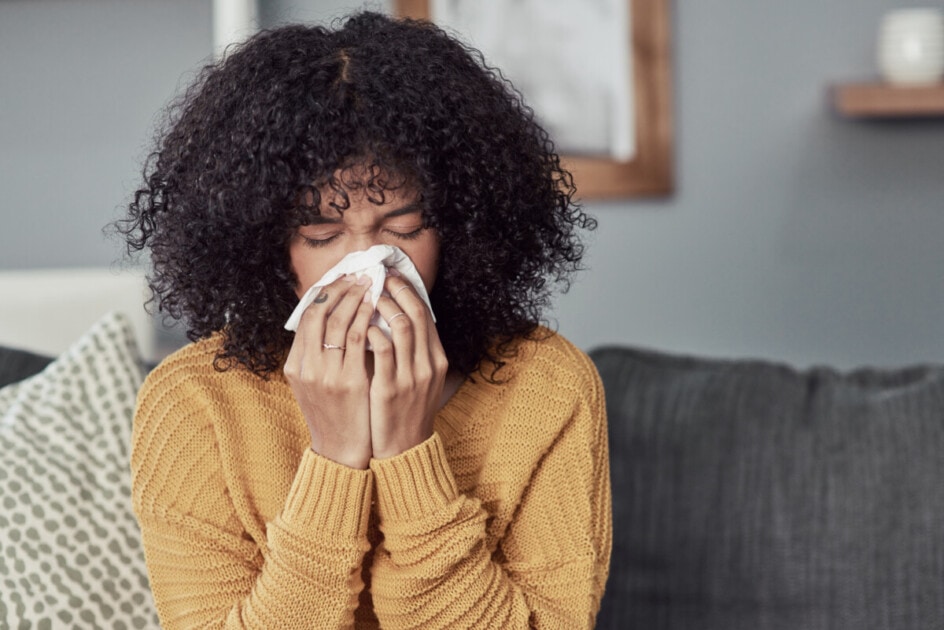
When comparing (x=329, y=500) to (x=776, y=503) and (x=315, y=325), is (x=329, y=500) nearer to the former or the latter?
(x=315, y=325)

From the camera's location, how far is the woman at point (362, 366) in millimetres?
935

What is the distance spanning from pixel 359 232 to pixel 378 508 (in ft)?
0.92

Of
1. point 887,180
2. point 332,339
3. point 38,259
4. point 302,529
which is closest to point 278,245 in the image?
point 332,339

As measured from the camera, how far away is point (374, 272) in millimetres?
925

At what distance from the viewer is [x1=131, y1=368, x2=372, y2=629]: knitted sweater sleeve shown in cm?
98

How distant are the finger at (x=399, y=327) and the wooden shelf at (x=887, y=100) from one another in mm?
1475

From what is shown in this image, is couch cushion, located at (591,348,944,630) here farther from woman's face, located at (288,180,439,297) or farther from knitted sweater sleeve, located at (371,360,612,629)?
woman's face, located at (288,180,439,297)

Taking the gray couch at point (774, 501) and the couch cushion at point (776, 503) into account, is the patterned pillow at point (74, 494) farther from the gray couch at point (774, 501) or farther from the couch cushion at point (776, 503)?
the couch cushion at point (776, 503)

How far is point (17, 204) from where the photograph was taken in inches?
85.5

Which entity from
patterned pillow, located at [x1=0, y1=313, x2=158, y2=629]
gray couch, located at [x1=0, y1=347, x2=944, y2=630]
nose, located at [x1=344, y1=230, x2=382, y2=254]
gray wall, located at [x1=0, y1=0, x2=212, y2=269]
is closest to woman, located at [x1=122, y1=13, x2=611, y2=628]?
nose, located at [x1=344, y1=230, x2=382, y2=254]

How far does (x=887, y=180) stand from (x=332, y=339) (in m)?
1.69

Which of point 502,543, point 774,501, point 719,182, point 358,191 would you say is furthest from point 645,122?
point 358,191

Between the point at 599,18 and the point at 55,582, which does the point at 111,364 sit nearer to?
the point at 55,582

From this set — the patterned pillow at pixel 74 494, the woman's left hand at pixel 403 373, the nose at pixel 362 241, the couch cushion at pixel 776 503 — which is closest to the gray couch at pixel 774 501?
the couch cushion at pixel 776 503
